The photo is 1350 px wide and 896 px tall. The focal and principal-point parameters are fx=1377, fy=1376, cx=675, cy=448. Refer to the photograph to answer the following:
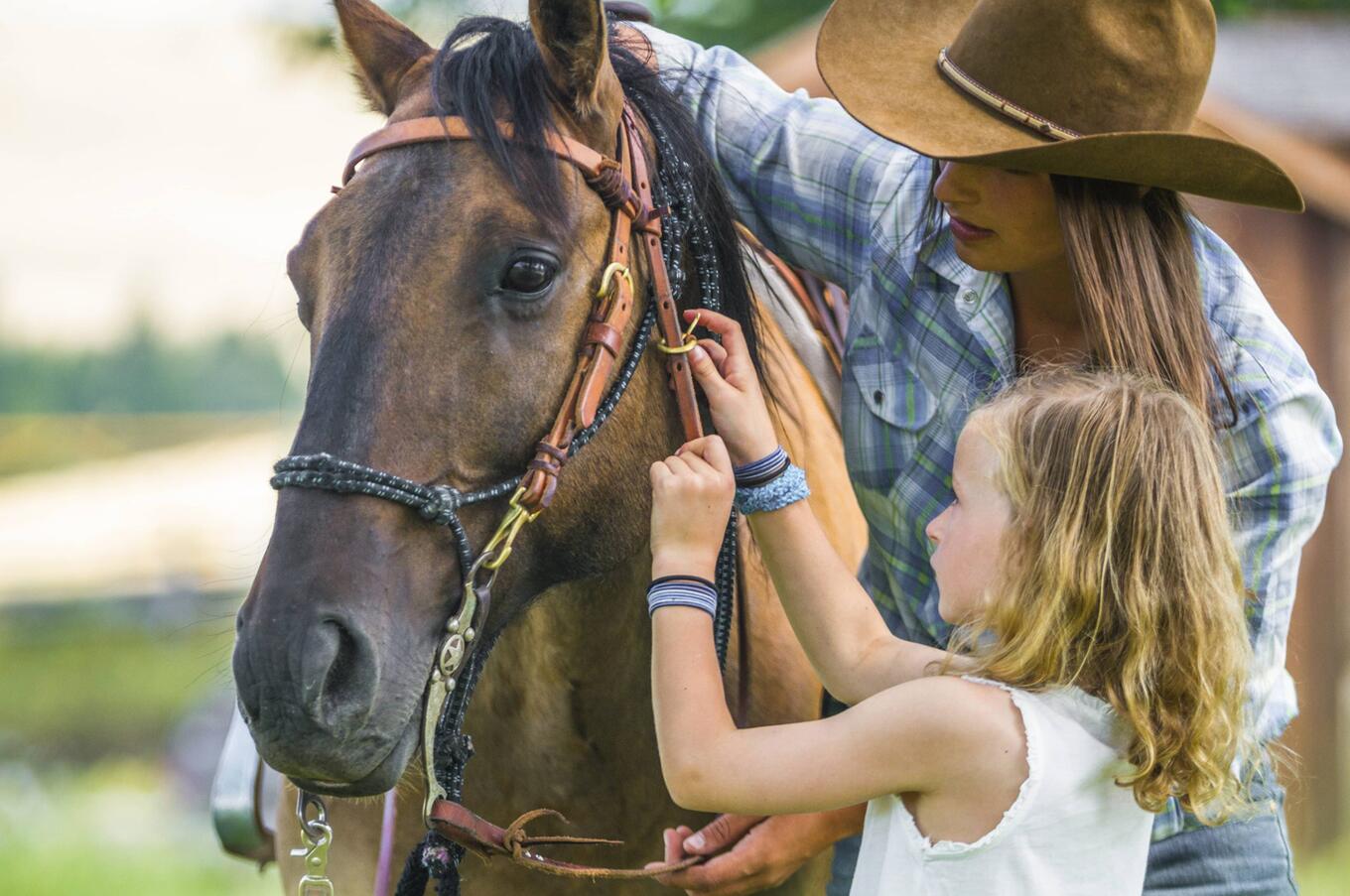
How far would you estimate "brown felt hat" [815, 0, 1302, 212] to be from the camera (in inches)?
76.7

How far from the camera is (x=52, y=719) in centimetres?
866

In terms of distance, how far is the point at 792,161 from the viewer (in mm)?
2576

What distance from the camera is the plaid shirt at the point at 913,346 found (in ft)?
6.69

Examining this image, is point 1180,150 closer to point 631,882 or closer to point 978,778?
point 978,778

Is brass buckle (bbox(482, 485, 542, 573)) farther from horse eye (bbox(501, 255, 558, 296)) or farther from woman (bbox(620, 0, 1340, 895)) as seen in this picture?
woman (bbox(620, 0, 1340, 895))

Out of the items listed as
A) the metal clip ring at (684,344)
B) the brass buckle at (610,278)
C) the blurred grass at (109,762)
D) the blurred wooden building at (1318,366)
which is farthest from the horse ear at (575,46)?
the blurred wooden building at (1318,366)

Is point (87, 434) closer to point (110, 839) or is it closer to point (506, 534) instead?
point (110, 839)

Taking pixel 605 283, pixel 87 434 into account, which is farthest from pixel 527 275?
pixel 87 434

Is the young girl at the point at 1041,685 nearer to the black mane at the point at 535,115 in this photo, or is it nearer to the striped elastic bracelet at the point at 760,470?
the striped elastic bracelet at the point at 760,470

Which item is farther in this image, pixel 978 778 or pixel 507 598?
pixel 507 598

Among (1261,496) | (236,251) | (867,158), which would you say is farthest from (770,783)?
(236,251)

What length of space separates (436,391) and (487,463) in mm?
130

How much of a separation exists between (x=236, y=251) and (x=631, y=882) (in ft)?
29.3

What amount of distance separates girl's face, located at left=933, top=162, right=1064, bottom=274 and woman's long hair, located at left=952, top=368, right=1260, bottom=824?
1.36 ft
